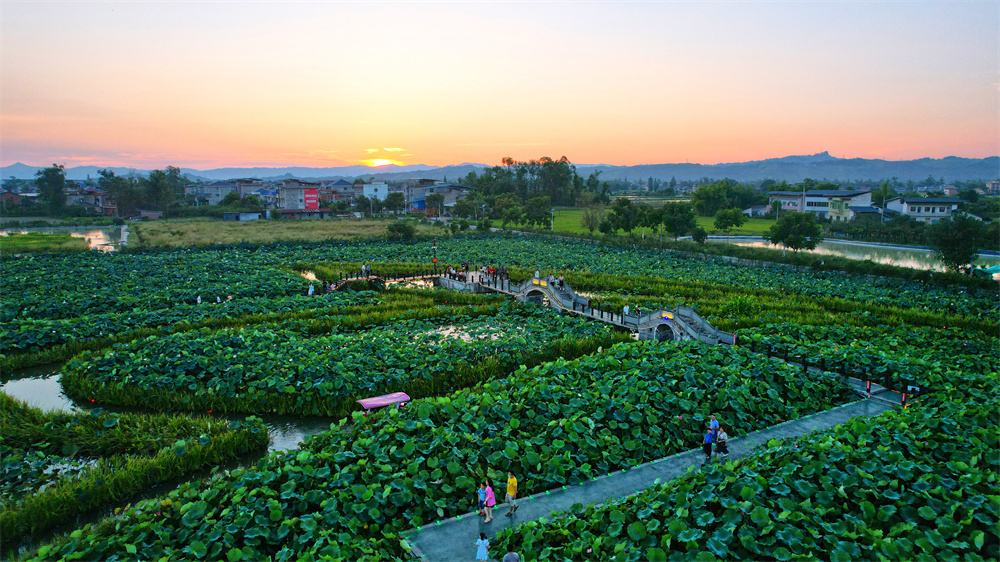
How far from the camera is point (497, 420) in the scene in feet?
49.8

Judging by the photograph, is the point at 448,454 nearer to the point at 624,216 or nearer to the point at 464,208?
the point at 624,216

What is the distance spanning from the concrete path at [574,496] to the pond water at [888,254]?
43427mm

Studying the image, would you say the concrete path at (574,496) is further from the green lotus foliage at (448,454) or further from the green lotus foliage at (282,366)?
the green lotus foliage at (282,366)

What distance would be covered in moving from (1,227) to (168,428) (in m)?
99.2

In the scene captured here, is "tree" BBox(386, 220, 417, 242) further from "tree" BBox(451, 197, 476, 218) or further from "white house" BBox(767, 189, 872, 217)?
"white house" BBox(767, 189, 872, 217)

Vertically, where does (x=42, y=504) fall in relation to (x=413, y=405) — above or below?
below

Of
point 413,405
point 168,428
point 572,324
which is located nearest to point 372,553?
point 413,405

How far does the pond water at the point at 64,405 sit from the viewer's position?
17266mm

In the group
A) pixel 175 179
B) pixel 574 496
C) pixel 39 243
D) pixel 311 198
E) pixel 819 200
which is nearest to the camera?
pixel 574 496

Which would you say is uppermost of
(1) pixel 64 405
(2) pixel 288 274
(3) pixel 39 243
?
(3) pixel 39 243

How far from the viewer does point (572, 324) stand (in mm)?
28016

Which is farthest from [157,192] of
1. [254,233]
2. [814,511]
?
[814,511]

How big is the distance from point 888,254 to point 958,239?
20.5 metres

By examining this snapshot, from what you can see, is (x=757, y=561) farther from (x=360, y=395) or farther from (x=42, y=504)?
(x=42, y=504)
